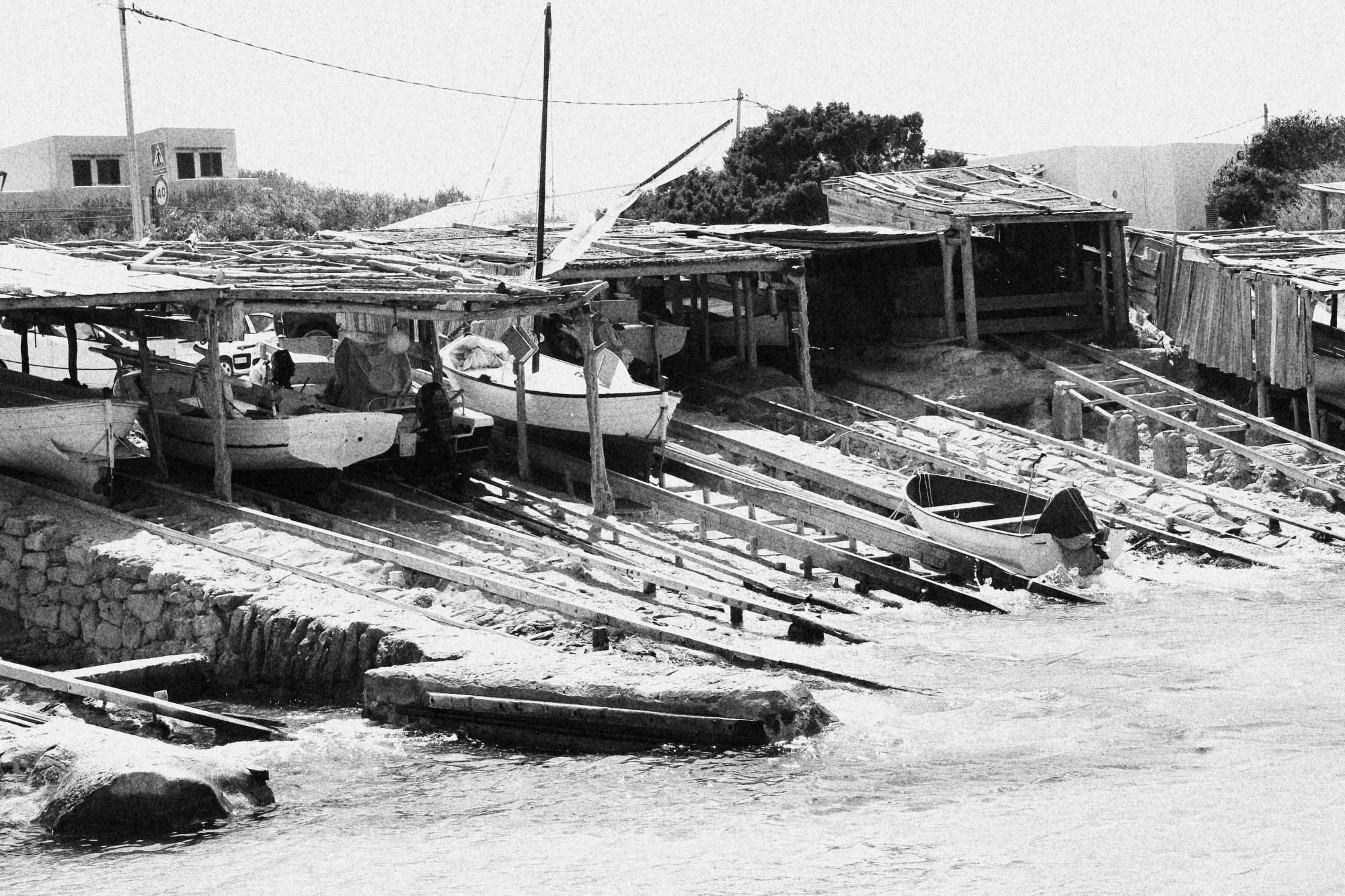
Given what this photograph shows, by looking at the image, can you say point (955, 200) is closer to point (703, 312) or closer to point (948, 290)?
point (948, 290)

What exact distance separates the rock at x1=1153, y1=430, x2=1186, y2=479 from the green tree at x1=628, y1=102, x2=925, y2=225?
21.4m

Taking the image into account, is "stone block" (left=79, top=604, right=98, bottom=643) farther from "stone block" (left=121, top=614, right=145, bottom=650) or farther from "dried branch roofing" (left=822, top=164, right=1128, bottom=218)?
"dried branch roofing" (left=822, top=164, right=1128, bottom=218)

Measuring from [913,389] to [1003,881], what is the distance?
1736 centimetres

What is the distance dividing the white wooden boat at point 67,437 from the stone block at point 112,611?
2378 millimetres

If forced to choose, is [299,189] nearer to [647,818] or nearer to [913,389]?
[913,389]

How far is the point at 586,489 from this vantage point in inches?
855

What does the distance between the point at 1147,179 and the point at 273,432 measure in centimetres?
2989

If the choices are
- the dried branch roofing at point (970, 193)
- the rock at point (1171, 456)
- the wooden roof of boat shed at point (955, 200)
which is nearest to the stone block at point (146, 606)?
the rock at point (1171, 456)

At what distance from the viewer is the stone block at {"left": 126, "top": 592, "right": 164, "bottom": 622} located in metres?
15.7

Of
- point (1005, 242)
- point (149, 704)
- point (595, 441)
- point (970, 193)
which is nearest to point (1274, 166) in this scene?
point (1005, 242)

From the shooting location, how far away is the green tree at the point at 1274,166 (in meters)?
39.7

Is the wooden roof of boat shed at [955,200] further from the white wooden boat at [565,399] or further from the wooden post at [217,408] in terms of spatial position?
A: the wooden post at [217,408]

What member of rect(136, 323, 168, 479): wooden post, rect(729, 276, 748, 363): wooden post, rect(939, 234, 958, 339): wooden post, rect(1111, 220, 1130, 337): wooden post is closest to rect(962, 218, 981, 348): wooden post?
rect(939, 234, 958, 339): wooden post

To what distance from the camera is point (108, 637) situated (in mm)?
16188
